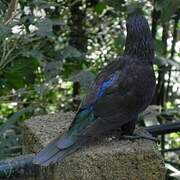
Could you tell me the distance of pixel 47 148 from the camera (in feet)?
4.83

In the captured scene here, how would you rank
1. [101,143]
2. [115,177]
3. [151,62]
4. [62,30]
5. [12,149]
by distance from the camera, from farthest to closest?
1. [62,30]
2. [12,149]
3. [151,62]
4. [101,143]
5. [115,177]

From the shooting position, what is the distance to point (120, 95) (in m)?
1.59

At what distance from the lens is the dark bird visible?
1529mm

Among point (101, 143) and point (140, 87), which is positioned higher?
point (140, 87)

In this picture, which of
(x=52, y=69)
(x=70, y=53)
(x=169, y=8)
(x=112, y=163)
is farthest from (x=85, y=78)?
(x=112, y=163)

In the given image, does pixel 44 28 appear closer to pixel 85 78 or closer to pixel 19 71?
pixel 85 78

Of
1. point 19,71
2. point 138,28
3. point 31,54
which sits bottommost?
point 19,71

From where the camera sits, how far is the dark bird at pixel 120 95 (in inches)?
60.2

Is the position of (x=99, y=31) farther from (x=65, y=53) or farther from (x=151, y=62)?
(x=151, y=62)

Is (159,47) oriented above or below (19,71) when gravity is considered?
above

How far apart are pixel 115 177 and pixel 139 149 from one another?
0.11 metres

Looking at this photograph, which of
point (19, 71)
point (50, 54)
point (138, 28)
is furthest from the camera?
point (50, 54)

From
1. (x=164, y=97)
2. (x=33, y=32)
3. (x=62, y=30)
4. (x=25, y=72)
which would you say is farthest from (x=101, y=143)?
(x=62, y=30)

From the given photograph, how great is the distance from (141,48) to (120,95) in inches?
7.5
